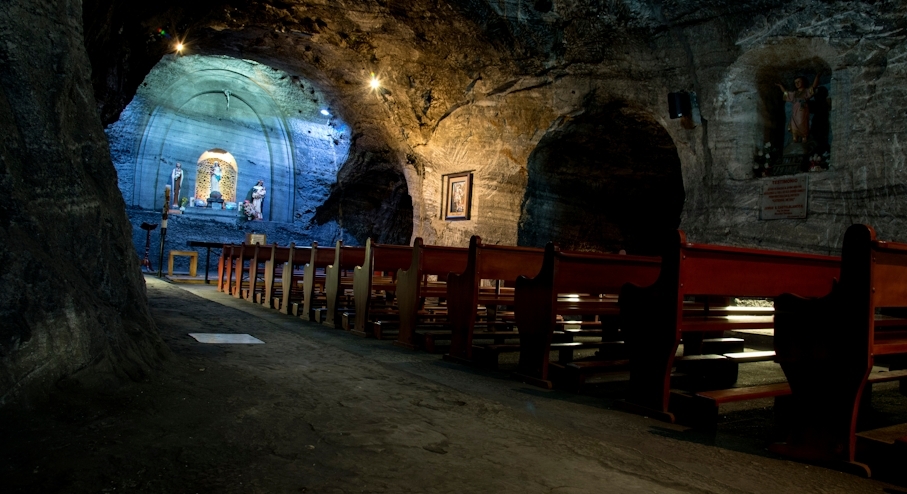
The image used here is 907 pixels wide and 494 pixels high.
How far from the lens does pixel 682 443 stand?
2.95m

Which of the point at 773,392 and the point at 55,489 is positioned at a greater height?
the point at 773,392

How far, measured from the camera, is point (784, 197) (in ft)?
27.5

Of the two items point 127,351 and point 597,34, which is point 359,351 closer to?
point 127,351

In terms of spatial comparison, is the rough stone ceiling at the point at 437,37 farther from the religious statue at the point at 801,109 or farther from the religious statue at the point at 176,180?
the religious statue at the point at 176,180

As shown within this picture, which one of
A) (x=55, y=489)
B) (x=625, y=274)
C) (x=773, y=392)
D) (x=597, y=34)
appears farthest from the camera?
(x=597, y=34)

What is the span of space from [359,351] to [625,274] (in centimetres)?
230

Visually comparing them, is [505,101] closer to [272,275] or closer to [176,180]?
[272,275]

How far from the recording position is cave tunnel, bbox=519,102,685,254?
36.9 ft

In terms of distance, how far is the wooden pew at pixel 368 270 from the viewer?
6.38m

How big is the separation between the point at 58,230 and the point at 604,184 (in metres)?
10.8

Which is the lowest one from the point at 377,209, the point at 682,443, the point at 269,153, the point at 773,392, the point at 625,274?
the point at 682,443

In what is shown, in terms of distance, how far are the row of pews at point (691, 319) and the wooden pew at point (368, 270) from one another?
0.02 metres

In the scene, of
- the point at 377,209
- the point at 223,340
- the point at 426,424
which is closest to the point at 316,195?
the point at 377,209

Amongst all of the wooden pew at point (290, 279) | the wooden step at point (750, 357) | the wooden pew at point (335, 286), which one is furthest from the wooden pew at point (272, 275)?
the wooden step at point (750, 357)
